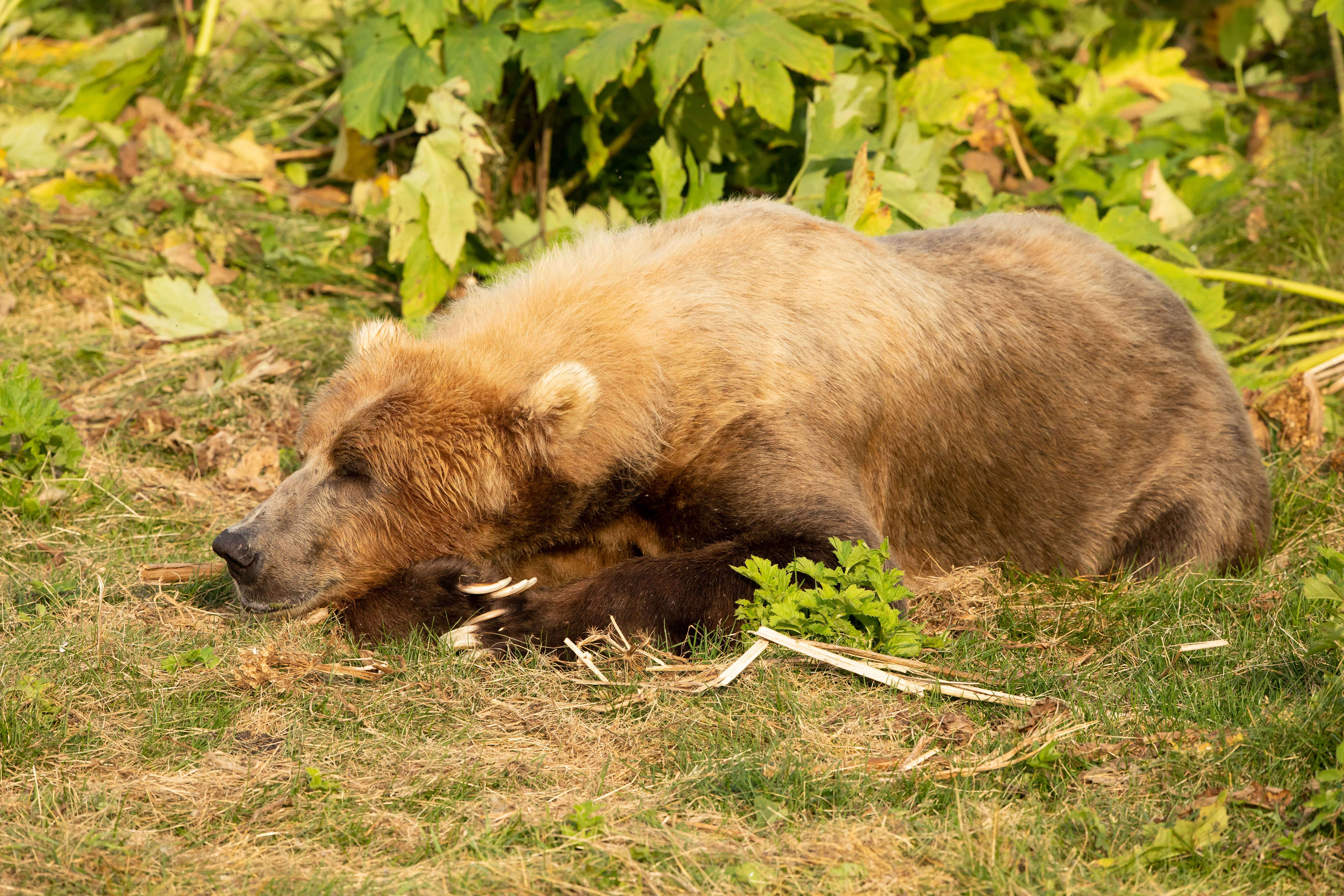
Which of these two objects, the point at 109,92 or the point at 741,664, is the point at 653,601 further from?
the point at 109,92

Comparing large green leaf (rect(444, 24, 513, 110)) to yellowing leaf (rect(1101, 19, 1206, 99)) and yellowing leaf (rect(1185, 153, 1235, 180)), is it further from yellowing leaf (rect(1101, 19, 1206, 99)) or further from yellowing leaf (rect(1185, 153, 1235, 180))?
yellowing leaf (rect(1101, 19, 1206, 99))

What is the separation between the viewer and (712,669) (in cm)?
396

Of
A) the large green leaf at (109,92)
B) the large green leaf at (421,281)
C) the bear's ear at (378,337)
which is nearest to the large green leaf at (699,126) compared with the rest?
the large green leaf at (421,281)

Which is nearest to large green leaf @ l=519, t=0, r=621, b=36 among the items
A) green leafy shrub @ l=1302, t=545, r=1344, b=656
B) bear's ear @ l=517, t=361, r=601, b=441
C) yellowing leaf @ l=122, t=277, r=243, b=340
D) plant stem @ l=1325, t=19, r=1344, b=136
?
yellowing leaf @ l=122, t=277, r=243, b=340

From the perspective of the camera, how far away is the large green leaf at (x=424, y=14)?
6891 mm

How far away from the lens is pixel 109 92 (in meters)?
8.47

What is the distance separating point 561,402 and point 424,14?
11.7 ft

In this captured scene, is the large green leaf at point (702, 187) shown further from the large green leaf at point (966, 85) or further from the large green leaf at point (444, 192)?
the large green leaf at point (966, 85)

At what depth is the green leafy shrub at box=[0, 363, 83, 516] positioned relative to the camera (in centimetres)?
534

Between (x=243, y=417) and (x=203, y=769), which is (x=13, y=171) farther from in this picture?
(x=203, y=769)

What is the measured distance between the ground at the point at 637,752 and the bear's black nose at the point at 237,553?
0.69ft

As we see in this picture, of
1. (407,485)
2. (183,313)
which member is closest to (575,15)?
(183,313)

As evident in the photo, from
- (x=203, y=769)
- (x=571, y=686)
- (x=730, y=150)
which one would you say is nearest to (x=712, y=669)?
(x=571, y=686)

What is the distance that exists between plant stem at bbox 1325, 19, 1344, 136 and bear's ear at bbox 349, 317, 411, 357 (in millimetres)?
6295
